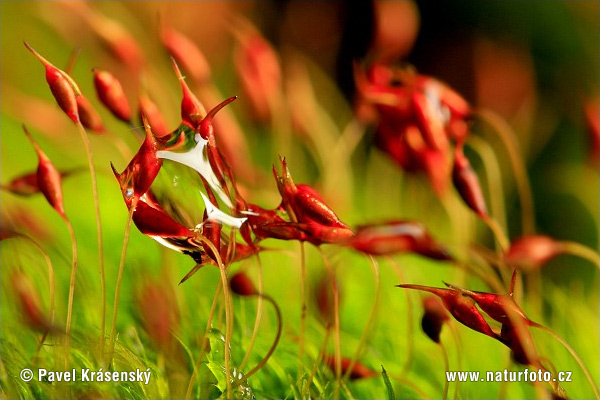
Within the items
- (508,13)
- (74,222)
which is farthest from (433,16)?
(74,222)

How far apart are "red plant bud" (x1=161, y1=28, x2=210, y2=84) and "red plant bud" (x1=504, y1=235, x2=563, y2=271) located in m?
0.21

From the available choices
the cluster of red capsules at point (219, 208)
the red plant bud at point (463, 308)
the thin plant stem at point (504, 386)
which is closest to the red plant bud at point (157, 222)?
the cluster of red capsules at point (219, 208)

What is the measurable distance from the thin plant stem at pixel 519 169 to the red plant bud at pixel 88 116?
24 cm

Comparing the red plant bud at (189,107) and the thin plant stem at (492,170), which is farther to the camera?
the thin plant stem at (492,170)

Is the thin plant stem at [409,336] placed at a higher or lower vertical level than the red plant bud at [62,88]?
lower

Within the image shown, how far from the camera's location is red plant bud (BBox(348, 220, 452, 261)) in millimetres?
399

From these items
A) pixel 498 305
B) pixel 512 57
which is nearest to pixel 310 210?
pixel 498 305

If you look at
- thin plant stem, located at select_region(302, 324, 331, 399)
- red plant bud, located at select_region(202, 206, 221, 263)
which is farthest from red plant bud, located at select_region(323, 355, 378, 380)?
red plant bud, located at select_region(202, 206, 221, 263)

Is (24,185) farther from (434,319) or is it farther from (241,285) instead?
(434,319)

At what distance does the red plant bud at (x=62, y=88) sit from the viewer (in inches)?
16.6

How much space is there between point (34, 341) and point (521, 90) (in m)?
0.36

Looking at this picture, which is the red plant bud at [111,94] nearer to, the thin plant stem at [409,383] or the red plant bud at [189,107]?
the red plant bud at [189,107]

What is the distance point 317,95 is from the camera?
587 mm

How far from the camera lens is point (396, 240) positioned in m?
0.41
